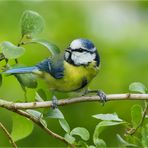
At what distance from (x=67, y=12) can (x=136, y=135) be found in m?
1.26

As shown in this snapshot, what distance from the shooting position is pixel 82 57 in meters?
1.49

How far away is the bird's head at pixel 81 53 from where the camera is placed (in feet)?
4.70

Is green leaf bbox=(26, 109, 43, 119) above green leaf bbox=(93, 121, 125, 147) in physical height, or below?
above

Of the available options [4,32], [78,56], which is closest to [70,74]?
[78,56]

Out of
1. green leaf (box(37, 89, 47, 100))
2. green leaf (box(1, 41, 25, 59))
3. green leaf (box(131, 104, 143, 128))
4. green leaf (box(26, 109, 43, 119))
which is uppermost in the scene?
green leaf (box(1, 41, 25, 59))

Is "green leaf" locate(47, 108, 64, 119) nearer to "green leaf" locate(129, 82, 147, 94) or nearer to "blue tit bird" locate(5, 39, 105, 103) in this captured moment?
"green leaf" locate(129, 82, 147, 94)

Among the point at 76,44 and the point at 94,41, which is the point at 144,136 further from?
the point at 94,41

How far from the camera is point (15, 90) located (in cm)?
202

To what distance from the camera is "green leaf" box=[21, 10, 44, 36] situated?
3.98 ft

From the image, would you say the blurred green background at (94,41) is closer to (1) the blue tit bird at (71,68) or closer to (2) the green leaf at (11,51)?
(1) the blue tit bird at (71,68)

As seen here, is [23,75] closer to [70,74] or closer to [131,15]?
[70,74]

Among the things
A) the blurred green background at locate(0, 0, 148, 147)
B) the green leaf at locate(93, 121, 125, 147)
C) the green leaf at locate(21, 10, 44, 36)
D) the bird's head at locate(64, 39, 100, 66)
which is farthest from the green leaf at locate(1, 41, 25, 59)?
the blurred green background at locate(0, 0, 148, 147)

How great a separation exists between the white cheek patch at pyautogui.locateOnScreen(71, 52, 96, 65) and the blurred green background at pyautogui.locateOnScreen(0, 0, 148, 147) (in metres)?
0.42

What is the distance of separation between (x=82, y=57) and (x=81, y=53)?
18 millimetres
